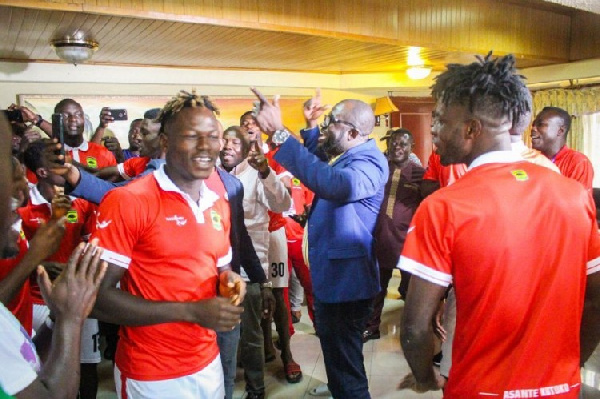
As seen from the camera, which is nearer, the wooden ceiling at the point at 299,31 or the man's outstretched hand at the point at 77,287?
the man's outstretched hand at the point at 77,287

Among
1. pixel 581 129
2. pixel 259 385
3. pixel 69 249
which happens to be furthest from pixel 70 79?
pixel 581 129

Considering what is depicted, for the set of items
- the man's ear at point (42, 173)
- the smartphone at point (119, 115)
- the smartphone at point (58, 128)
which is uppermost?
the smartphone at point (119, 115)

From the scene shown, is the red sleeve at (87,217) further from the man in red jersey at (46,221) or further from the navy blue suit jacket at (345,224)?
the navy blue suit jacket at (345,224)

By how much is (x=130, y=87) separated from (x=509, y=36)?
17.3 feet

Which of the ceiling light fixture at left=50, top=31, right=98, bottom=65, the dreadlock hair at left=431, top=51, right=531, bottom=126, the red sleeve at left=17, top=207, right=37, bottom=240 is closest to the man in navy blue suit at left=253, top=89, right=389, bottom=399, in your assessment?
the dreadlock hair at left=431, top=51, right=531, bottom=126

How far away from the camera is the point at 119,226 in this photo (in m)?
1.84

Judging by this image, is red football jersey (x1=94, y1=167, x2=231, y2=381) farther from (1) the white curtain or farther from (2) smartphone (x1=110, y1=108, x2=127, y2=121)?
(1) the white curtain

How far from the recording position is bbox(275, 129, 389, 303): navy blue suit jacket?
106 inches

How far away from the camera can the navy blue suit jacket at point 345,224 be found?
8.80 feet

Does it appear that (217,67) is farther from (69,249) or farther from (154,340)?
(154,340)

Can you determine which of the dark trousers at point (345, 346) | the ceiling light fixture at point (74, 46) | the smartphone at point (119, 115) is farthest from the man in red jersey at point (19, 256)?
the ceiling light fixture at point (74, 46)

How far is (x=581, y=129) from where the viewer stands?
7.93 metres

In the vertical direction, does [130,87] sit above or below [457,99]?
above

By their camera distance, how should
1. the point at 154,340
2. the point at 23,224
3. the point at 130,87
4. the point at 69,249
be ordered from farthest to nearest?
the point at 130,87
the point at 69,249
the point at 23,224
the point at 154,340
